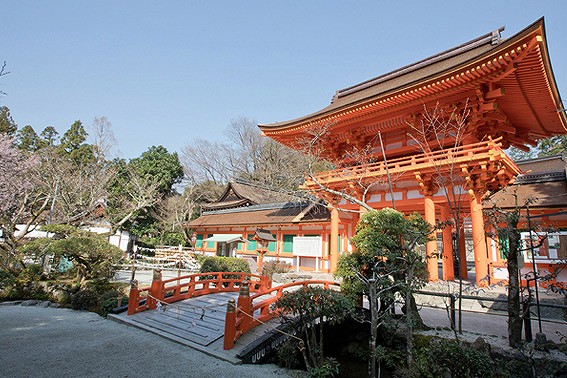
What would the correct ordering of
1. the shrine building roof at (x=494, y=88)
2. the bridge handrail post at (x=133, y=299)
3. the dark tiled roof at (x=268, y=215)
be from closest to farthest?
the bridge handrail post at (x=133, y=299)
the shrine building roof at (x=494, y=88)
the dark tiled roof at (x=268, y=215)

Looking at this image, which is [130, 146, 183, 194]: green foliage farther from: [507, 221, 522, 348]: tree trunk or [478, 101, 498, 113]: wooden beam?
[507, 221, 522, 348]: tree trunk

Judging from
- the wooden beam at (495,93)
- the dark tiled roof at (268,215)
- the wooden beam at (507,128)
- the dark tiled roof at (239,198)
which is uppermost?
the wooden beam at (495,93)

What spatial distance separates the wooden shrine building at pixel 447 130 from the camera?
873cm

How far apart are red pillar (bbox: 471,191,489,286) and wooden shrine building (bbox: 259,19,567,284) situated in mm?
31

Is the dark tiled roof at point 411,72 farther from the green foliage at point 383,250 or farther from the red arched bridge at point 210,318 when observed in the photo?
the red arched bridge at point 210,318

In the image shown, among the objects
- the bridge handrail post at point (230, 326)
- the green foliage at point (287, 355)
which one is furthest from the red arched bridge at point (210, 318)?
the green foliage at point (287, 355)

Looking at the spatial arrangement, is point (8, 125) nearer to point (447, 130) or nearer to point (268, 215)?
point (268, 215)

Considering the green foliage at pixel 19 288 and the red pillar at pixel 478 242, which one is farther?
the green foliage at pixel 19 288

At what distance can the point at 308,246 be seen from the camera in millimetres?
15547

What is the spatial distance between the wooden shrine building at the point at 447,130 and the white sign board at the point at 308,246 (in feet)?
5.62

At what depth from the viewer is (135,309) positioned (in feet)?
25.7

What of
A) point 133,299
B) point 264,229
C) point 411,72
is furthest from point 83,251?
point 411,72

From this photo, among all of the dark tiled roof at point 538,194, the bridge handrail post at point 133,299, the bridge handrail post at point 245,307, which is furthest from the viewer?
the dark tiled roof at point 538,194

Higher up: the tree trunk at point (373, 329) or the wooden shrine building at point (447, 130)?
the wooden shrine building at point (447, 130)
